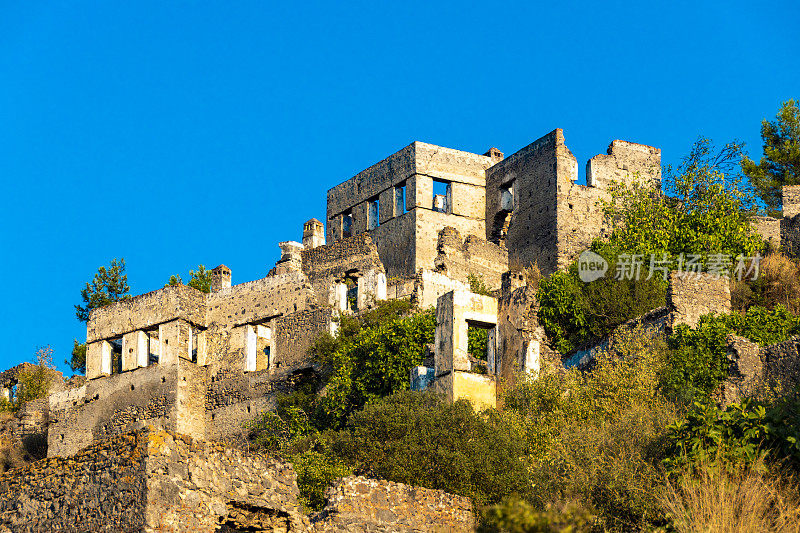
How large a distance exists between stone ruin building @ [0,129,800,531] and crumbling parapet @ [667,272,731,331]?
38 millimetres

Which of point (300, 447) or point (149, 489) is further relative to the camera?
point (300, 447)

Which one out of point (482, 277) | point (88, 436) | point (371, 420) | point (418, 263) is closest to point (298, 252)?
point (418, 263)

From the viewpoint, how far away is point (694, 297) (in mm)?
25922

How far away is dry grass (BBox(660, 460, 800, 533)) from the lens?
15281 mm

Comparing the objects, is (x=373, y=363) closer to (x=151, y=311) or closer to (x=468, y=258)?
(x=468, y=258)

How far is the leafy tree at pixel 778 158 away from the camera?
136ft

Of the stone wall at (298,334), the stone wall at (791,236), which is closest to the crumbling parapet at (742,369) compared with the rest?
the stone wall at (298,334)

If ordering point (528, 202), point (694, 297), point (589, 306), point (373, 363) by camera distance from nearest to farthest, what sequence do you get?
point (694, 297), point (373, 363), point (589, 306), point (528, 202)

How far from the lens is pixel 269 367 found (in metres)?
31.7

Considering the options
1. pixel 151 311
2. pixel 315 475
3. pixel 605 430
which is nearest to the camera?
pixel 315 475

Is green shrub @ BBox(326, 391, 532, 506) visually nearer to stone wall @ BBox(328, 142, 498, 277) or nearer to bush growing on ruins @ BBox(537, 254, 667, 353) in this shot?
bush growing on ruins @ BBox(537, 254, 667, 353)

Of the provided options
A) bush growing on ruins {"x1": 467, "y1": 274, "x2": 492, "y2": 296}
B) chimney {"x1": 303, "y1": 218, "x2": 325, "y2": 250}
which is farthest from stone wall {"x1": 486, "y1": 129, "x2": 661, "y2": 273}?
chimney {"x1": 303, "y1": 218, "x2": 325, "y2": 250}

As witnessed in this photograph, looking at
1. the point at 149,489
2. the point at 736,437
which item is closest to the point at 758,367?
the point at 736,437

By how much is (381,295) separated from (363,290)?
32.3 inches
